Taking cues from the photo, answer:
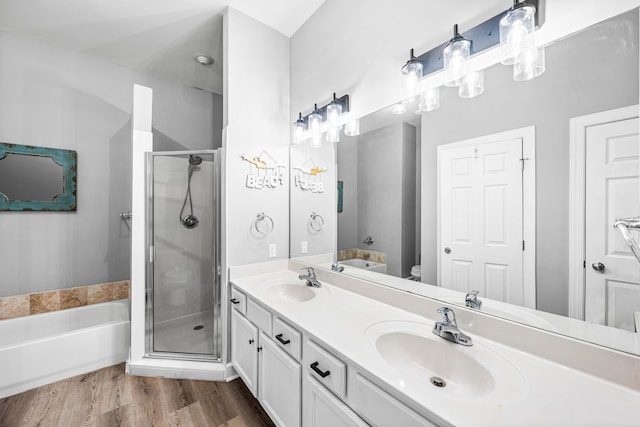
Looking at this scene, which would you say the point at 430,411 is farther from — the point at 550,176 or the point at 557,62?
the point at 557,62

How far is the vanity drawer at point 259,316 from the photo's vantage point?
4.95 ft

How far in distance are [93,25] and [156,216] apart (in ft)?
5.58

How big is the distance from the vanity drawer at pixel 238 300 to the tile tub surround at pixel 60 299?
161 cm

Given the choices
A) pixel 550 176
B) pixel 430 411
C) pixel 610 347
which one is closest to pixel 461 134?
pixel 550 176

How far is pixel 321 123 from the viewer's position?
2.05 meters

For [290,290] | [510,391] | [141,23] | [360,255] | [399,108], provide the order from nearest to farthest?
[510,391], [399,108], [360,255], [290,290], [141,23]

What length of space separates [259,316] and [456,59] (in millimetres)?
1703

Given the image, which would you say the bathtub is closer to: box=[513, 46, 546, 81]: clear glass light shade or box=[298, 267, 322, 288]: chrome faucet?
box=[298, 267, 322, 288]: chrome faucet

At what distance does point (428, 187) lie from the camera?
1329 millimetres

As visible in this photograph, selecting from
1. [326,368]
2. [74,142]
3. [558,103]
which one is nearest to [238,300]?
[326,368]

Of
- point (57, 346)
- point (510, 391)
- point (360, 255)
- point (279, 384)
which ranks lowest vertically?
point (57, 346)

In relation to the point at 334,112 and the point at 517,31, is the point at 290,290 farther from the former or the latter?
the point at 517,31

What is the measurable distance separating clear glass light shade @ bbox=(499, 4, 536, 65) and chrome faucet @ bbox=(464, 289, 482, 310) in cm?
95

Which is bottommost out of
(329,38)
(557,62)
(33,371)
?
(33,371)
